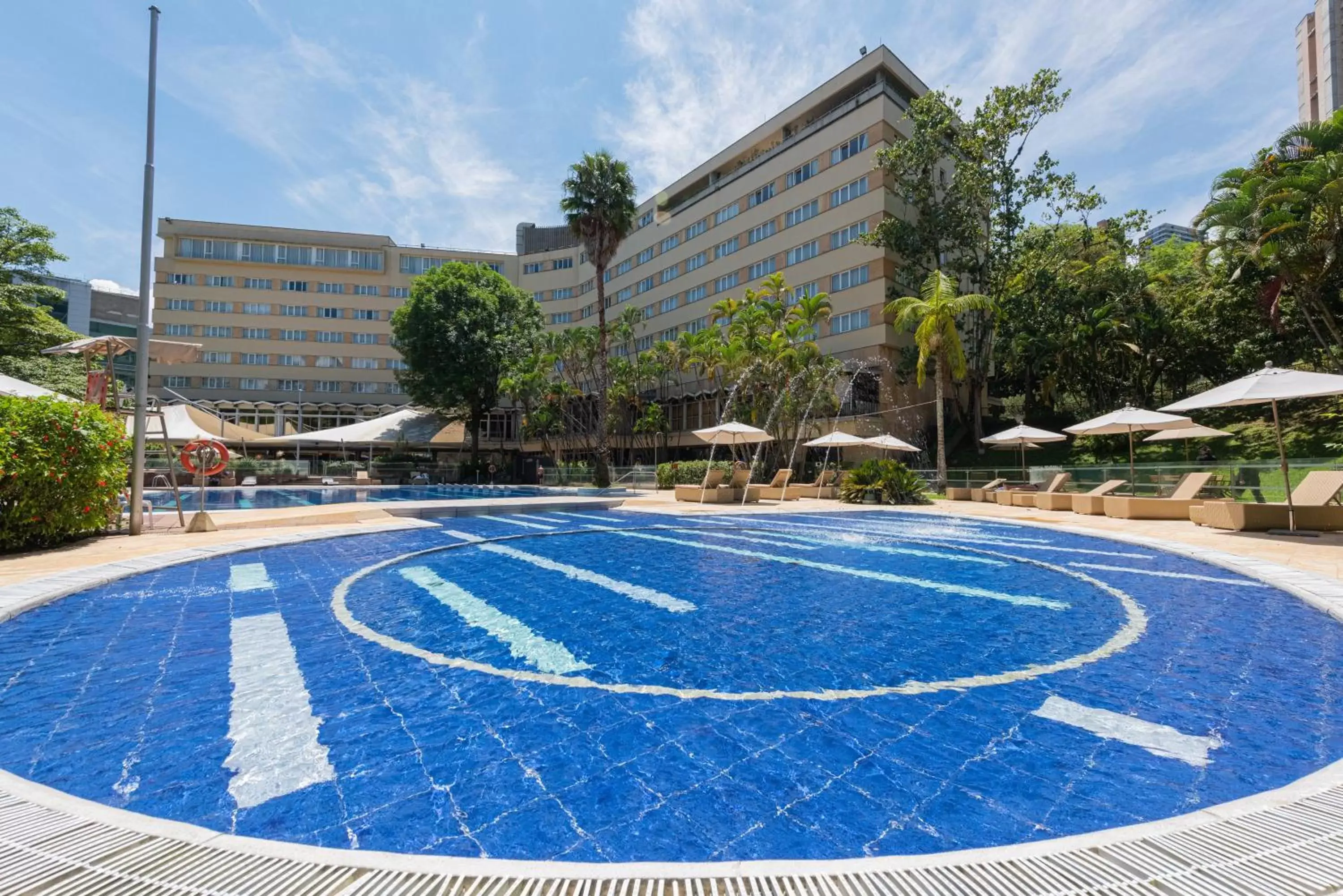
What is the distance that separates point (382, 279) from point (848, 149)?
4272 cm

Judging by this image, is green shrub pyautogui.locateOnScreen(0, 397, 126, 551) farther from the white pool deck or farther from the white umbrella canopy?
the white umbrella canopy

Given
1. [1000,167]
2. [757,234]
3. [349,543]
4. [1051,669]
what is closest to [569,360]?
[757,234]

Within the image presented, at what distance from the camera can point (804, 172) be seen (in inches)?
1441

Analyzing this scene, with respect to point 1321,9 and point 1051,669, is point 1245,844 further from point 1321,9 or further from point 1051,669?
point 1321,9

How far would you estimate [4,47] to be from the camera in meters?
10.8

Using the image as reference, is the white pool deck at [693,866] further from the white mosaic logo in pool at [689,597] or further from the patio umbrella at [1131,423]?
the patio umbrella at [1131,423]

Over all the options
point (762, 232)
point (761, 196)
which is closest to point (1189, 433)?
point (762, 232)

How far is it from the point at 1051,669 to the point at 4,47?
18287 millimetres

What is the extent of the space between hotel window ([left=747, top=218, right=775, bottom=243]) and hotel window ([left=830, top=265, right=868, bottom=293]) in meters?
6.44

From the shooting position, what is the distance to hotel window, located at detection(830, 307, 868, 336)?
32.8 m

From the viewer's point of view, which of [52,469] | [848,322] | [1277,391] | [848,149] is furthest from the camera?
[848,149]

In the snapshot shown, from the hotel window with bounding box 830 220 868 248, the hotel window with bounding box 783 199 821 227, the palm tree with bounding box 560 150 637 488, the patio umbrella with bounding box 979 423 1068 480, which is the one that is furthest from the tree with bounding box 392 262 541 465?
the patio umbrella with bounding box 979 423 1068 480

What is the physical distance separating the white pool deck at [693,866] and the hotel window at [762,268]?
38734 mm

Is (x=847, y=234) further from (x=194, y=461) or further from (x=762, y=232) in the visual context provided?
(x=194, y=461)
